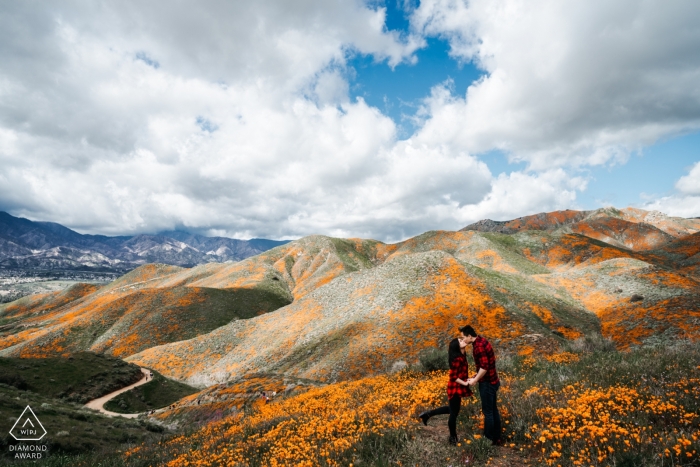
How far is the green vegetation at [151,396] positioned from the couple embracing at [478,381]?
4493 centimetres

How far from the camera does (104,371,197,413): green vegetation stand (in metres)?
38.2

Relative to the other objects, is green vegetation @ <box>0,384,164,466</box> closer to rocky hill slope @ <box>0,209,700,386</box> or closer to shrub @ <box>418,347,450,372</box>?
rocky hill slope @ <box>0,209,700,386</box>

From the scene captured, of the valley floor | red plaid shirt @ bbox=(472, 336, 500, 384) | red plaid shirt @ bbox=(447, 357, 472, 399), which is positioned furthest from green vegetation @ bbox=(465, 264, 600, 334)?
red plaid shirt @ bbox=(447, 357, 472, 399)

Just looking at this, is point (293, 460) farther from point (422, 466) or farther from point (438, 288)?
point (438, 288)

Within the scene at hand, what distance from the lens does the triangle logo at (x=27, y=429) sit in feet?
60.0

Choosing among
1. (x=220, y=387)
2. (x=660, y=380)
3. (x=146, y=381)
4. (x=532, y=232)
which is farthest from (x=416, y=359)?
(x=532, y=232)

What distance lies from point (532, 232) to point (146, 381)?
391ft

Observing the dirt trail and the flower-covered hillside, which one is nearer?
the dirt trail

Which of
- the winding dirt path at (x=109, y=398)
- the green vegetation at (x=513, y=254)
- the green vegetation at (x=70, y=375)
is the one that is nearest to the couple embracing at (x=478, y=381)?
the winding dirt path at (x=109, y=398)

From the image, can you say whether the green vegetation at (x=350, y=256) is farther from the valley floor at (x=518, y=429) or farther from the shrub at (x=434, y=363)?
the valley floor at (x=518, y=429)

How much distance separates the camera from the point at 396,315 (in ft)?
134

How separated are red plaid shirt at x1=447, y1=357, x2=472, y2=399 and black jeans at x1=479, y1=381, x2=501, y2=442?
0.48 m

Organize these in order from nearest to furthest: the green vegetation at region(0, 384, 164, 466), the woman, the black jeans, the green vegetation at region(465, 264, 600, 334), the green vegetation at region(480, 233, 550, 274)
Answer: the black jeans, the woman, the green vegetation at region(0, 384, 164, 466), the green vegetation at region(465, 264, 600, 334), the green vegetation at region(480, 233, 550, 274)

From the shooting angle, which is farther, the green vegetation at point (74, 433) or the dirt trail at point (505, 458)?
the green vegetation at point (74, 433)
